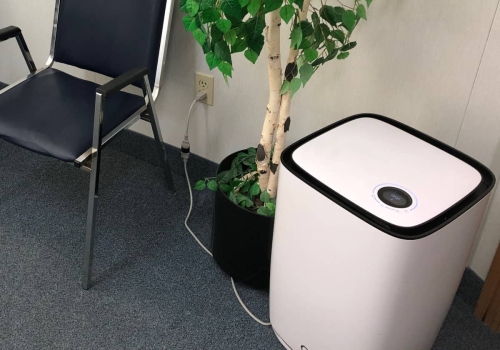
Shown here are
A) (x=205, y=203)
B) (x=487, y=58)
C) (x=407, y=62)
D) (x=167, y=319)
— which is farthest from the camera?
(x=205, y=203)

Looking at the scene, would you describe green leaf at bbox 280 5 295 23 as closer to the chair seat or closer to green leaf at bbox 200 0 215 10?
green leaf at bbox 200 0 215 10

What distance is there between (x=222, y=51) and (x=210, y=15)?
98 millimetres

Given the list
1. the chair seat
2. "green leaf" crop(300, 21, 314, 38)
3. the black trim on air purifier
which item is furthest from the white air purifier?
the chair seat

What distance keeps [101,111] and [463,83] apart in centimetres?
88

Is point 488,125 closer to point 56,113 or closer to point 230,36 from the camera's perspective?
point 230,36

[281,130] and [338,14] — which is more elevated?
[338,14]

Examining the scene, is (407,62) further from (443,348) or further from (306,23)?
(443,348)

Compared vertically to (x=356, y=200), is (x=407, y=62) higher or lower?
higher

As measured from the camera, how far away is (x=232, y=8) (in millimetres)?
884

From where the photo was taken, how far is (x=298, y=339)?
1.13m

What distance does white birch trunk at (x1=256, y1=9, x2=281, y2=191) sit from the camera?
1.06m

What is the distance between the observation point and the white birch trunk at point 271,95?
1.06 meters

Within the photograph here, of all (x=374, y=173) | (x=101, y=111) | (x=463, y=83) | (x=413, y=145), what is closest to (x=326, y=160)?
(x=374, y=173)

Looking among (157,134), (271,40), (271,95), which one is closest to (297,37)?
(271,40)
